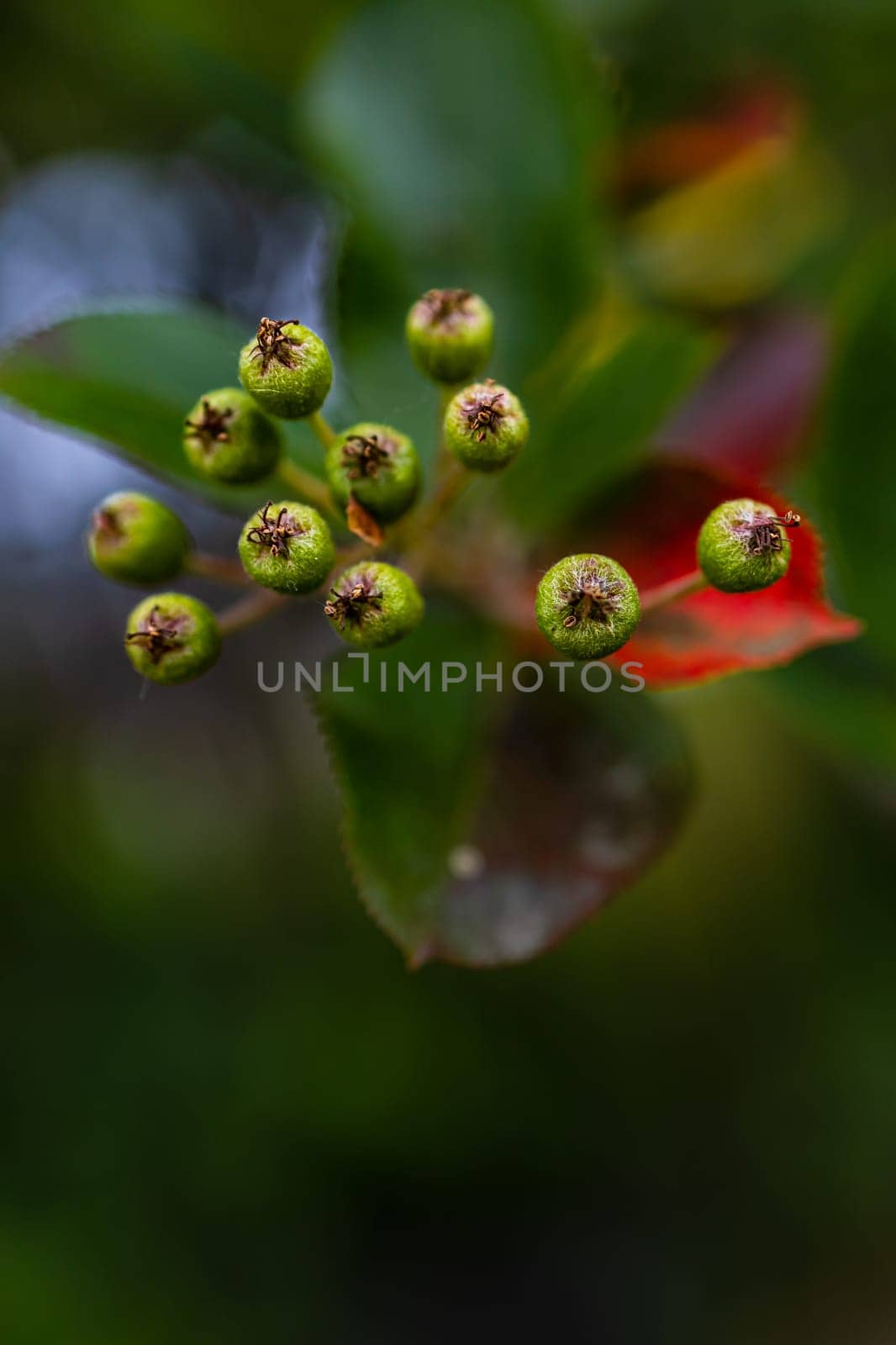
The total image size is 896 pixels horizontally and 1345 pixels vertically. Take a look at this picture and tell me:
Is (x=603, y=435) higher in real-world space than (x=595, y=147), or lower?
lower

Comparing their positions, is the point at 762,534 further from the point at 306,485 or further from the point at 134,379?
the point at 134,379

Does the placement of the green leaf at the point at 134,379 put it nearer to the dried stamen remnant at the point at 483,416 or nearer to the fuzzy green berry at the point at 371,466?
the fuzzy green berry at the point at 371,466

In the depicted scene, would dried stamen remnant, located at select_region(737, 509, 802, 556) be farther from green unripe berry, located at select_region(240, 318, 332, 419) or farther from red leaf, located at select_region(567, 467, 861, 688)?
green unripe berry, located at select_region(240, 318, 332, 419)

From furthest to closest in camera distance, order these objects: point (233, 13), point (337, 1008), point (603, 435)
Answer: point (337, 1008)
point (233, 13)
point (603, 435)

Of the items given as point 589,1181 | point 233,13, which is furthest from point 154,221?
point 589,1181

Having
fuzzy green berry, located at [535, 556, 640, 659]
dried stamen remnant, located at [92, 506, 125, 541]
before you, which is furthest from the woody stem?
dried stamen remnant, located at [92, 506, 125, 541]

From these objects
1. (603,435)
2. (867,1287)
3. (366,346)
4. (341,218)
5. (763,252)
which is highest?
(763,252)

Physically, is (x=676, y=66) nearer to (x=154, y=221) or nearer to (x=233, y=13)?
(x=233, y=13)
